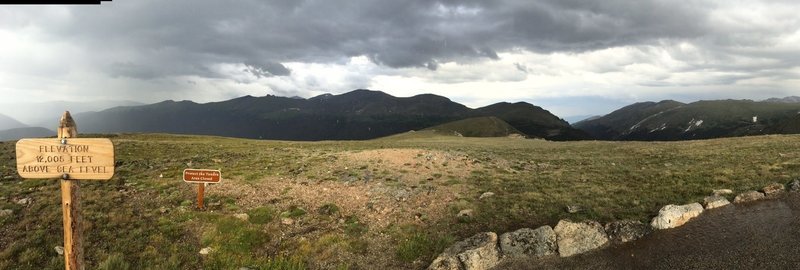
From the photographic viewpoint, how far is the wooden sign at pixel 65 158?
33.0 ft

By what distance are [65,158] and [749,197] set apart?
29.6 m

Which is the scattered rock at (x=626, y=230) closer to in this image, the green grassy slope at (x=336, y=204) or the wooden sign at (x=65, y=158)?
the green grassy slope at (x=336, y=204)

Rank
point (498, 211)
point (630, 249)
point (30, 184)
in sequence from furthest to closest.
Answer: point (30, 184) < point (498, 211) < point (630, 249)

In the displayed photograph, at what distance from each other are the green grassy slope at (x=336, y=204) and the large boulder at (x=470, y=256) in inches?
37.6

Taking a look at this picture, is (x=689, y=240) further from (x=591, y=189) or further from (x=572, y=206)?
(x=591, y=189)

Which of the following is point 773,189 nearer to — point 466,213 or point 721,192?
point 721,192

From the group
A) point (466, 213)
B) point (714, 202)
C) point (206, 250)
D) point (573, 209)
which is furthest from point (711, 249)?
point (206, 250)

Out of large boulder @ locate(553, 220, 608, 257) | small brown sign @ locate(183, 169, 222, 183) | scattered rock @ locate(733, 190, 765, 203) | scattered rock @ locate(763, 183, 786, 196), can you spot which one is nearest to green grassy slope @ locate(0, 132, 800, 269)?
scattered rock @ locate(763, 183, 786, 196)

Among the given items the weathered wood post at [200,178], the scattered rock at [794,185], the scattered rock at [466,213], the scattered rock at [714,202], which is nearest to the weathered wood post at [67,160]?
the weathered wood post at [200,178]

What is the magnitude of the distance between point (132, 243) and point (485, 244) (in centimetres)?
1403

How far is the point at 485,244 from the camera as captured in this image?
16.4m

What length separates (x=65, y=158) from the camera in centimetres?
1017

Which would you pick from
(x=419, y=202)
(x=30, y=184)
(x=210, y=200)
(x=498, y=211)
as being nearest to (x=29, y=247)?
(x=210, y=200)

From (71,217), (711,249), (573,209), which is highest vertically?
(71,217)
